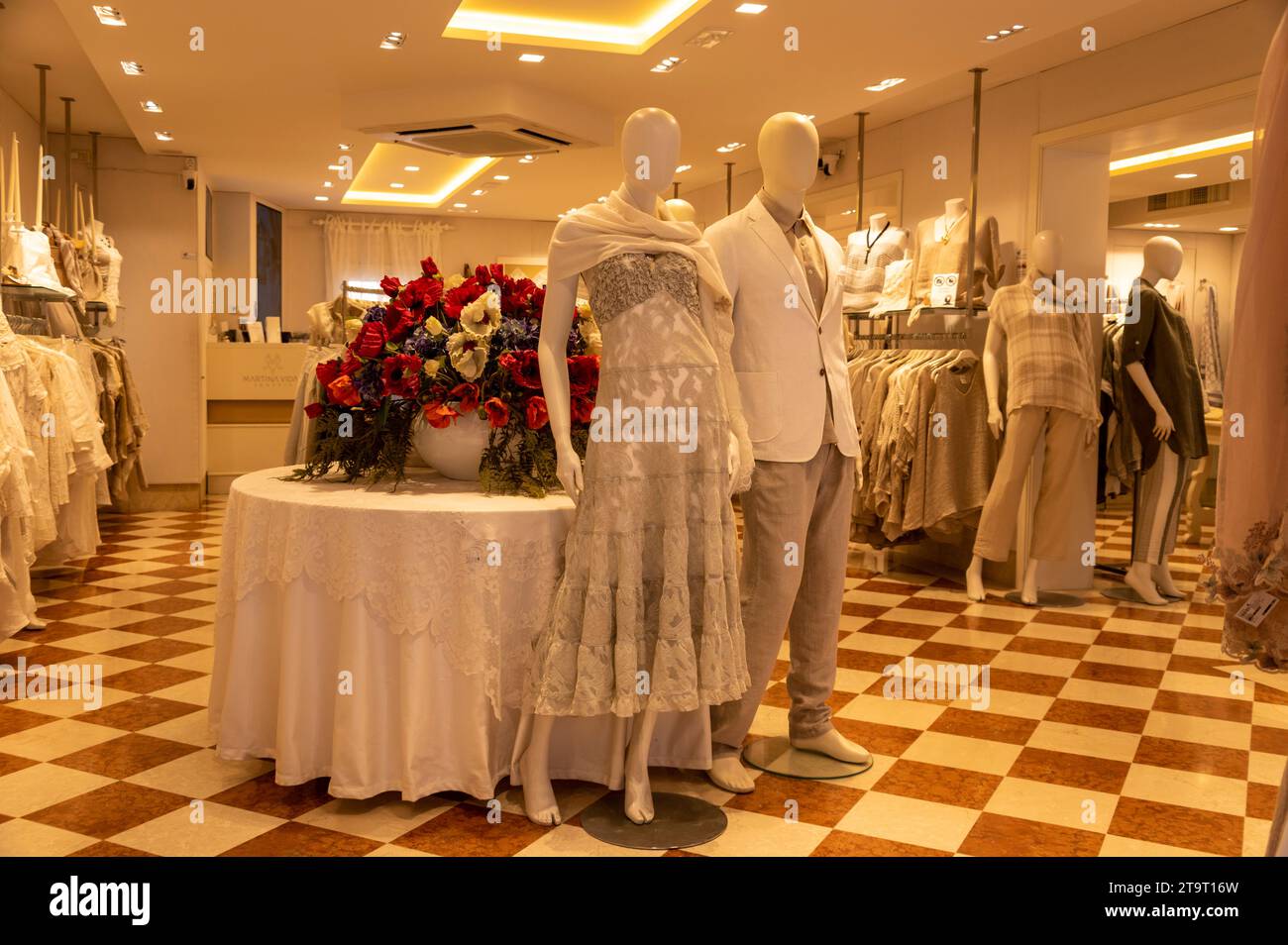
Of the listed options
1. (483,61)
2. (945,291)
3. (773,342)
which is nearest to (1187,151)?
(945,291)

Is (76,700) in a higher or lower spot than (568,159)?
lower

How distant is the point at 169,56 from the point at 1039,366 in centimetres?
458

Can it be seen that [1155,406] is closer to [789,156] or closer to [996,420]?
[996,420]

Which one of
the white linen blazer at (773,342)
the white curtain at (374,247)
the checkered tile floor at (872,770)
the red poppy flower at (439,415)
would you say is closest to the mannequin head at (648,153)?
the white linen blazer at (773,342)

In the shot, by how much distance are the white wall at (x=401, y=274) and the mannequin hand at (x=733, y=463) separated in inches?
386

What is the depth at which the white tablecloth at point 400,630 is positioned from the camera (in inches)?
97.5

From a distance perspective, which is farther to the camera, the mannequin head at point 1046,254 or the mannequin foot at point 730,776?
the mannequin head at point 1046,254

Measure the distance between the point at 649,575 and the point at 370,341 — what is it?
3.50 ft

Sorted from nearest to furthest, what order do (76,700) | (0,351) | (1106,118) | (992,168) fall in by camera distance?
(76,700) < (0,351) < (1106,118) < (992,168)

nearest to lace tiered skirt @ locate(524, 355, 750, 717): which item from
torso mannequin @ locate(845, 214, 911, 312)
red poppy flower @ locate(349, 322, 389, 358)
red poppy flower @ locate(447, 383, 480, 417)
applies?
red poppy flower @ locate(447, 383, 480, 417)

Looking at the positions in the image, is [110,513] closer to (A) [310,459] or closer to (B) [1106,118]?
(A) [310,459]

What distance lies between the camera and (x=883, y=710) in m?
3.52

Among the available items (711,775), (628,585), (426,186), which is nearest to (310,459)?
(628,585)

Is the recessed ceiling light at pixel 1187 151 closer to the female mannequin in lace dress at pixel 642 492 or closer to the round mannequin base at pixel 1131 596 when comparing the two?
the round mannequin base at pixel 1131 596
